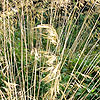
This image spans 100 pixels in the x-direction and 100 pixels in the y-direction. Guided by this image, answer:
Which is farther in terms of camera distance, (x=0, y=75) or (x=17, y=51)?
(x=17, y=51)

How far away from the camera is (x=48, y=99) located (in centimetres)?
123

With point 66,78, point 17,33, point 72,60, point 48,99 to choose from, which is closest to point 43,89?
point 66,78

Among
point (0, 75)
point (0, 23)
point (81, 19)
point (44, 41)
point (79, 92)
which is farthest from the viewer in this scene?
point (81, 19)

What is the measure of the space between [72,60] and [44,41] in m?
0.64

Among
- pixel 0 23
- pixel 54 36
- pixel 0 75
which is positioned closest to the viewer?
pixel 54 36

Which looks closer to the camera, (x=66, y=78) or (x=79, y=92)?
(x=79, y=92)

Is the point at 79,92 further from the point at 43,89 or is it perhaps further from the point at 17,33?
the point at 17,33

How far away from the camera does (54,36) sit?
0.96 m

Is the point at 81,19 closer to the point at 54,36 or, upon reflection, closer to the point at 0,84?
the point at 0,84

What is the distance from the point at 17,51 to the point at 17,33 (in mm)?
595

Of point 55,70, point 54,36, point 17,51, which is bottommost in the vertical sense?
point 17,51

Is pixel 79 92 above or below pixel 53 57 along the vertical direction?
below

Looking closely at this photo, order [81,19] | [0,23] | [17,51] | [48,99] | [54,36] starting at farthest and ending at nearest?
[81,19] → [17,51] → [0,23] → [48,99] → [54,36]

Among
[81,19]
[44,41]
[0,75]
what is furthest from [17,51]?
[81,19]
